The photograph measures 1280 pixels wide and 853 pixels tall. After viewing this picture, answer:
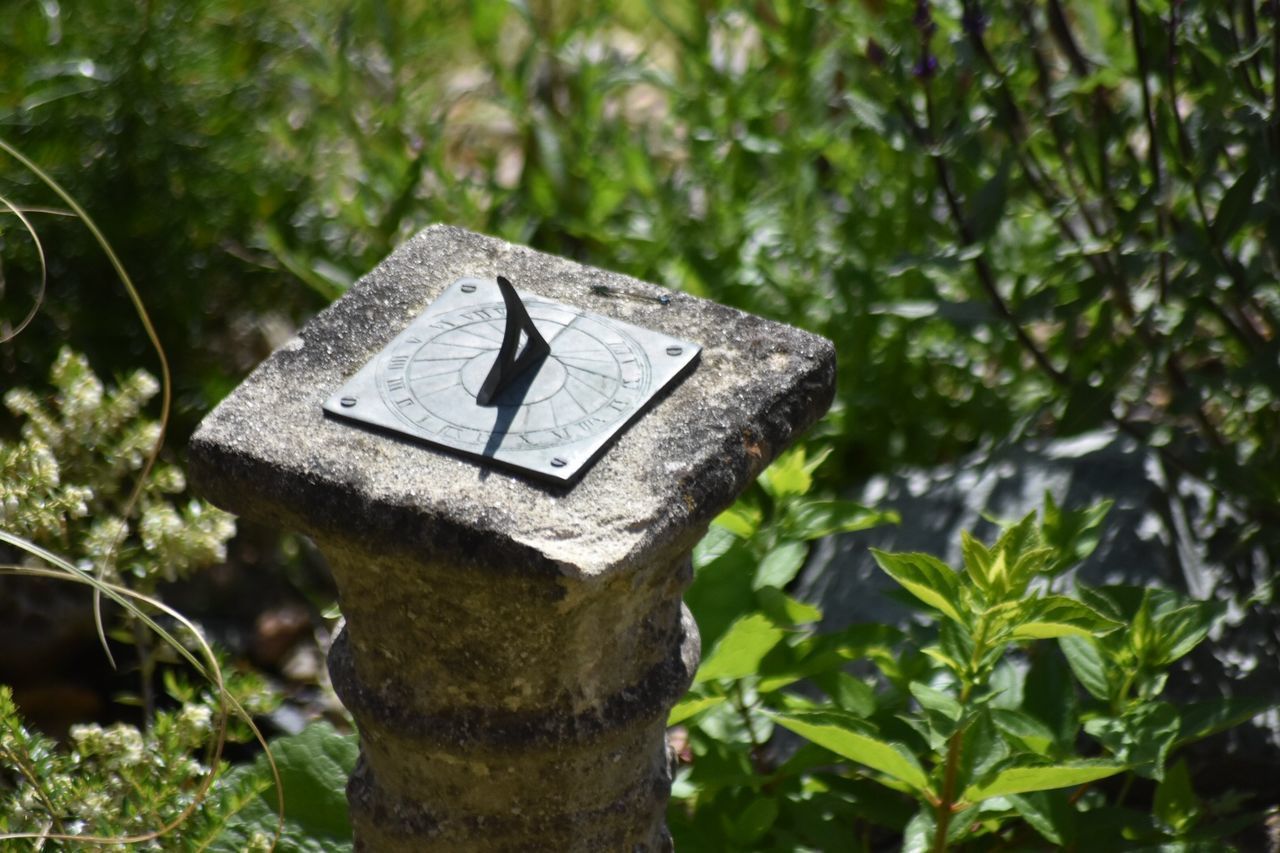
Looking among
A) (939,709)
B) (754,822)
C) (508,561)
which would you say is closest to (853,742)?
(939,709)

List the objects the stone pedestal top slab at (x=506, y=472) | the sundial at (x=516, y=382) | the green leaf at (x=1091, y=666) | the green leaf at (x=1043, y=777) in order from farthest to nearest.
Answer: the green leaf at (x=1091, y=666) < the green leaf at (x=1043, y=777) < the sundial at (x=516, y=382) < the stone pedestal top slab at (x=506, y=472)

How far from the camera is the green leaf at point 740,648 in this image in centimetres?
221

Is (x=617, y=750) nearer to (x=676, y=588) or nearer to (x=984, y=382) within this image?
(x=676, y=588)

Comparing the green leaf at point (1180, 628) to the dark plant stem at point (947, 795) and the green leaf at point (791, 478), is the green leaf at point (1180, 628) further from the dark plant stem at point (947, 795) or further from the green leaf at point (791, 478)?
the green leaf at point (791, 478)

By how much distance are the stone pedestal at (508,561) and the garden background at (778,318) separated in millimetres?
255

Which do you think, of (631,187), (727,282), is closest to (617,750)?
(727,282)

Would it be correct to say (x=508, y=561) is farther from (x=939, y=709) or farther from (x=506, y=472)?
(x=939, y=709)

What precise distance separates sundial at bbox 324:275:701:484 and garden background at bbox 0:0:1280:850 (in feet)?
1.57

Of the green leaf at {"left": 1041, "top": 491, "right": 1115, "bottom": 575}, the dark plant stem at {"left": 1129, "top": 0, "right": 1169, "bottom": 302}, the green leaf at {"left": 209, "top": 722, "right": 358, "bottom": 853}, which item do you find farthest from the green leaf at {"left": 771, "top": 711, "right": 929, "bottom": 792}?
the dark plant stem at {"left": 1129, "top": 0, "right": 1169, "bottom": 302}

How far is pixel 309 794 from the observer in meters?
2.39

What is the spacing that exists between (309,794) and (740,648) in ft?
2.40

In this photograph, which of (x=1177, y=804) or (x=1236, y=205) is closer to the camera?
(x=1177, y=804)

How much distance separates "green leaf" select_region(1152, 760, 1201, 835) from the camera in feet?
7.48

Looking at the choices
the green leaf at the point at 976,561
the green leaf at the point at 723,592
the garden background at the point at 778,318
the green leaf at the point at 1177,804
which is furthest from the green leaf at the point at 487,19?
the green leaf at the point at 1177,804
